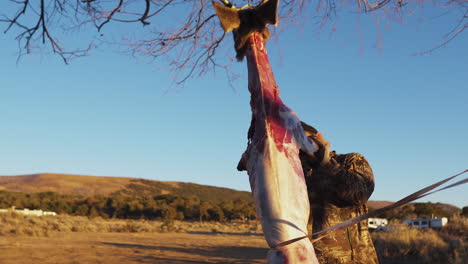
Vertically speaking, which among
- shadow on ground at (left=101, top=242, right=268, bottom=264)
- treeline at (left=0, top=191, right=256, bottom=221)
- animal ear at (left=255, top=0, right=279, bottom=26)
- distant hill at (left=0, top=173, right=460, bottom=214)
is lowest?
shadow on ground at (left=101, top=242, right=268, bottom=264)

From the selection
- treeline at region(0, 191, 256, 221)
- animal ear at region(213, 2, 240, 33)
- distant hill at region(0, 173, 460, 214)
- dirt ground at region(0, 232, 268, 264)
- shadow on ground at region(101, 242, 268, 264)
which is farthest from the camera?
distant hill at region(0, 173, 460, 214)

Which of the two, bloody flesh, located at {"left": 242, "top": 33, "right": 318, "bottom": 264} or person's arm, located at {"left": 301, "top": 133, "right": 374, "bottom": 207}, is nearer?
bloody flesh, located at {"left": 242, "top": 33, "right": 318, "bottom": 264}

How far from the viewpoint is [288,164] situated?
1.52 m

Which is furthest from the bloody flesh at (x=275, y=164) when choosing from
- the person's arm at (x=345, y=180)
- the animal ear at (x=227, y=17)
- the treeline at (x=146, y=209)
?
the treeline at (x=146, y=209)

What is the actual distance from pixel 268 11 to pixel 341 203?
1430mm

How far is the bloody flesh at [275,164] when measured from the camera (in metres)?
1.41

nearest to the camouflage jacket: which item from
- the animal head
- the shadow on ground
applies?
the animal head

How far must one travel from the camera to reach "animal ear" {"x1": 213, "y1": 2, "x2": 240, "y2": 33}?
159 centimetres

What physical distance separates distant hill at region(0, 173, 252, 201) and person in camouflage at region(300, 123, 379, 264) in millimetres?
87106

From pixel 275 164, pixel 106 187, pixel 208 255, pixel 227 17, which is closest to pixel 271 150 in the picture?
pixel 275 164

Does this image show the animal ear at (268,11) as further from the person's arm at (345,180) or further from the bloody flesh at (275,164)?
the person's arm at (345,180)

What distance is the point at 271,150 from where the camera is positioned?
1.53 m

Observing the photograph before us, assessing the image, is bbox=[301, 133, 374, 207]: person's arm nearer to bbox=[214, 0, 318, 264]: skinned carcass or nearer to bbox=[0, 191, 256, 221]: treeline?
bbox=[214, 0, 318, 264]: skinned carcass

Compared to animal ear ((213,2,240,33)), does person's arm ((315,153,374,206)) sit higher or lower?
lower
